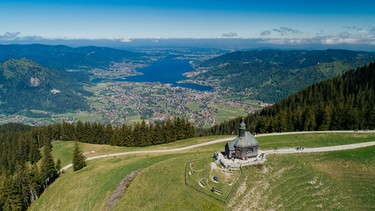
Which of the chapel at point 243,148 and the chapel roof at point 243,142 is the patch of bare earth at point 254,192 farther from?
the chapel roof at point 243,142

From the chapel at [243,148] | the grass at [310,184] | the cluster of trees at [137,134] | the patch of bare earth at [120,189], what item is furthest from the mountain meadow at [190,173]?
the chapel at [243,148]

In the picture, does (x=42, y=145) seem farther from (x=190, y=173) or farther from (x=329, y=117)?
(x=329, y=117)

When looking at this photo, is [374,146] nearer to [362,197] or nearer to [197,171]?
[362,197]

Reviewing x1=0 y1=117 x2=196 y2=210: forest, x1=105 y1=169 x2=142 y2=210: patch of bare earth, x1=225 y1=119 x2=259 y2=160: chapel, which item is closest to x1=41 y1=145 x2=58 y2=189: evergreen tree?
x1=0 y1=117 x2=196 y2=210: forest

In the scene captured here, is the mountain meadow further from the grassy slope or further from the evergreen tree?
the evergreen tree

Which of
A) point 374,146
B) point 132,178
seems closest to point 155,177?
point 132,178

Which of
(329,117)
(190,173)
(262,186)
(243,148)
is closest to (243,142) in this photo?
(243,148)
